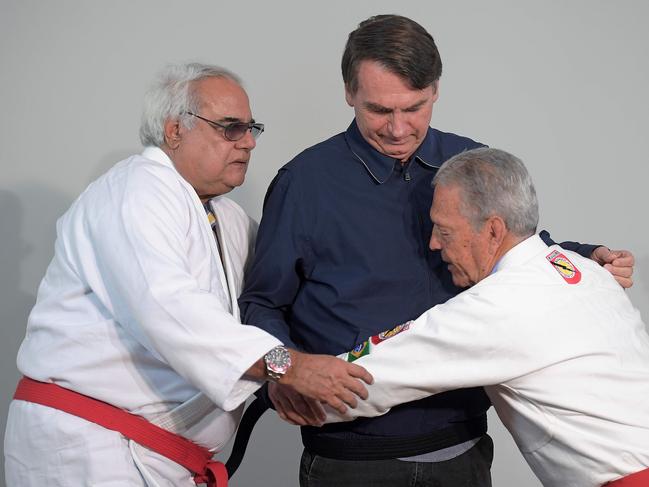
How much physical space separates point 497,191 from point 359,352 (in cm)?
45

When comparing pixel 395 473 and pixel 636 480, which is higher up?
pixel 636 480

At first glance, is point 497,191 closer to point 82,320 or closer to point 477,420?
point 477,420

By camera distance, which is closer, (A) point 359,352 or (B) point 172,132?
(A) point 359,352

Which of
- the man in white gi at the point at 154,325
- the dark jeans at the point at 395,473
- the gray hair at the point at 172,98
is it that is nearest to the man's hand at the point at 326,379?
the man in white gi at the point at 154,325

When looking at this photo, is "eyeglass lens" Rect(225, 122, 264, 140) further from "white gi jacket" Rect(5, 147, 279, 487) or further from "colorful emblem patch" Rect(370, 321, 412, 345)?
"colorful emblem patch" Rect(370, 321, 412, 345)

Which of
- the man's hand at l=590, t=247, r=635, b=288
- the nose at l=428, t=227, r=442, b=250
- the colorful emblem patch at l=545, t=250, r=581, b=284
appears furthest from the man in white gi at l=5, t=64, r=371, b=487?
the man's hand at l=590, t=247, r=635, b=288

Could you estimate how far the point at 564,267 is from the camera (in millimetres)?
1870

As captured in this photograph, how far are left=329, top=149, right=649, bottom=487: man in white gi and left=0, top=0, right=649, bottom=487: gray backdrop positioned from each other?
1297 mm

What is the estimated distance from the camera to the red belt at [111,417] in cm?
185

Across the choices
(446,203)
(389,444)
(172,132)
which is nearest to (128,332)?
(172,132)

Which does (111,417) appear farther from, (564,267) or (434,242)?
(564,267)

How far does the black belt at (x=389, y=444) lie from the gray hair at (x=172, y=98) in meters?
0.81

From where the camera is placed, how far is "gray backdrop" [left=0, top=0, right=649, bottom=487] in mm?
3080

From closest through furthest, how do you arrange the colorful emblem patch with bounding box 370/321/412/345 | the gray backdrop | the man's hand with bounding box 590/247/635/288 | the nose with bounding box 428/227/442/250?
the colorful emblem patch with bounding box 370/321/412/345
the nose with bounding box 428/227/442/250
the man's hand with bounding box 590/247/635/288
the gray backdrop
